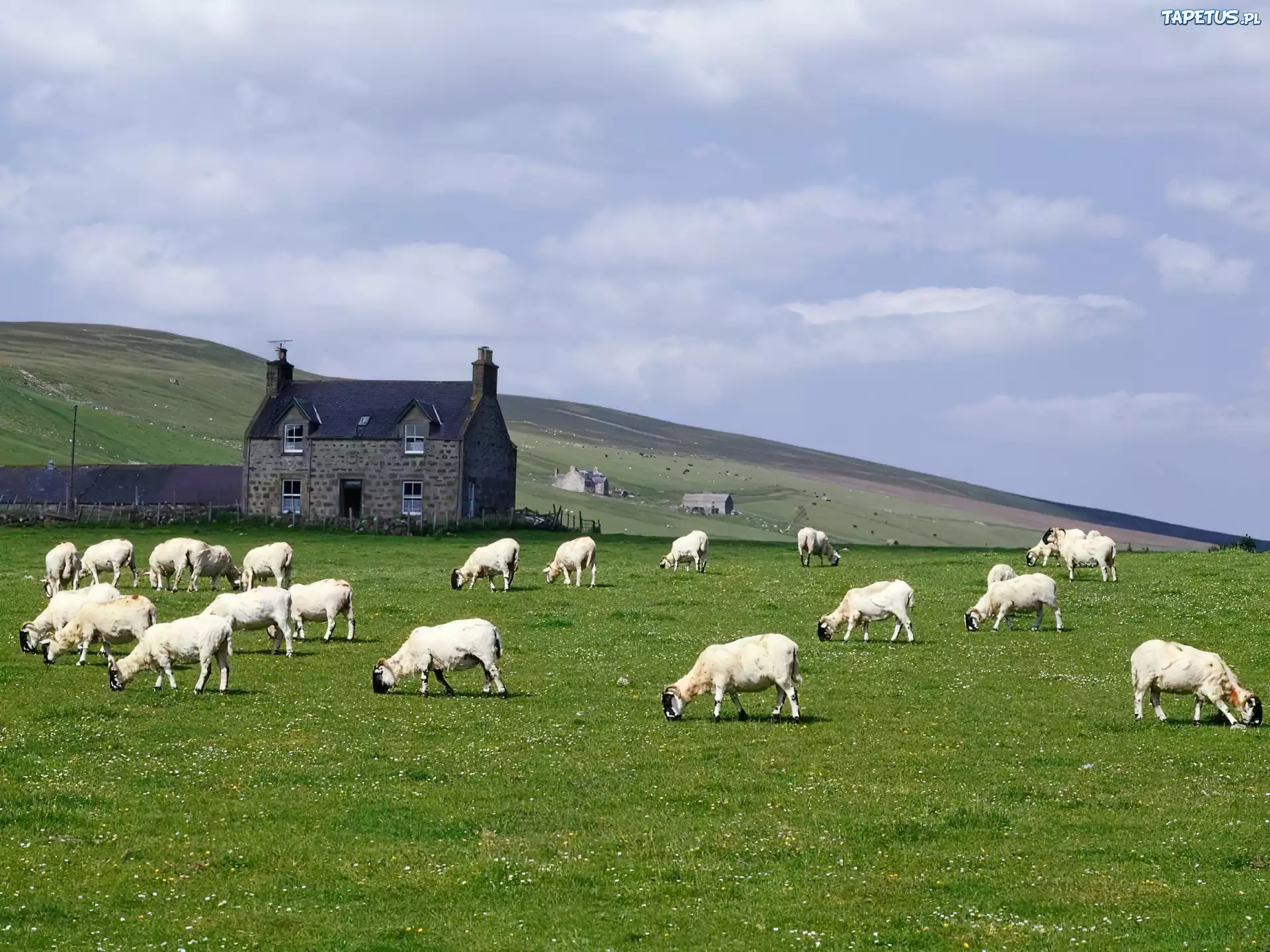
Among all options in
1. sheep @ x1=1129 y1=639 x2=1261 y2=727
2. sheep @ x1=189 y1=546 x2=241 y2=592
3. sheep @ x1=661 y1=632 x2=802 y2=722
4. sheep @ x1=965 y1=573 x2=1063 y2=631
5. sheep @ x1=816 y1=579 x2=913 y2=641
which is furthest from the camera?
sheep @ x1=189 y1=546 x2=241 y2=592

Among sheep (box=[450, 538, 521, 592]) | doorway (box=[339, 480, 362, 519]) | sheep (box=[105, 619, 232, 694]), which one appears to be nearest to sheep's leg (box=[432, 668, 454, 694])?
sheep (box=[105, 619, 232, 694])

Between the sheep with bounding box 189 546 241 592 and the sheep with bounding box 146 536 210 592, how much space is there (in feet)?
0.28

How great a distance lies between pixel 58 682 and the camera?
28.4 metres

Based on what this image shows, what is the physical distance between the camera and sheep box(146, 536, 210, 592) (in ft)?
151

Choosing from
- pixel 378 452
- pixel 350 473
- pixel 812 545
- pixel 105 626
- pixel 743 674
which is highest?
pixel 378 452

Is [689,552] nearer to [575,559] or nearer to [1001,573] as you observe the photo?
[575,559]

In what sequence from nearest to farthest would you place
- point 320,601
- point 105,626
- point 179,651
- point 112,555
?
point 179,651
point 105,626
point 320,601
point 112,555

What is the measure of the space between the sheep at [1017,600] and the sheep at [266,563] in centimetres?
2013

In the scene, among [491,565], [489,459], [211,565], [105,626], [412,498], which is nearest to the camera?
[105,626]

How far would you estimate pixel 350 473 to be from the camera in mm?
90938

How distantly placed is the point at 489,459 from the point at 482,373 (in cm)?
554

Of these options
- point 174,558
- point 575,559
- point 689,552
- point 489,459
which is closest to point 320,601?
point 174,558

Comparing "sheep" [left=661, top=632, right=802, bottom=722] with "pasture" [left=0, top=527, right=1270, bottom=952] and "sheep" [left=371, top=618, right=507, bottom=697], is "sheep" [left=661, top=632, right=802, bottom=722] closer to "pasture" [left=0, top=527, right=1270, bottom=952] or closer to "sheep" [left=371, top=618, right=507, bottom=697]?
"pasture" [left=0, top=527, right=1270, bottom=952]

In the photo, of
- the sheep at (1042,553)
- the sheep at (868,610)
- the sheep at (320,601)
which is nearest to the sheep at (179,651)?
the sheep at (320,601)
